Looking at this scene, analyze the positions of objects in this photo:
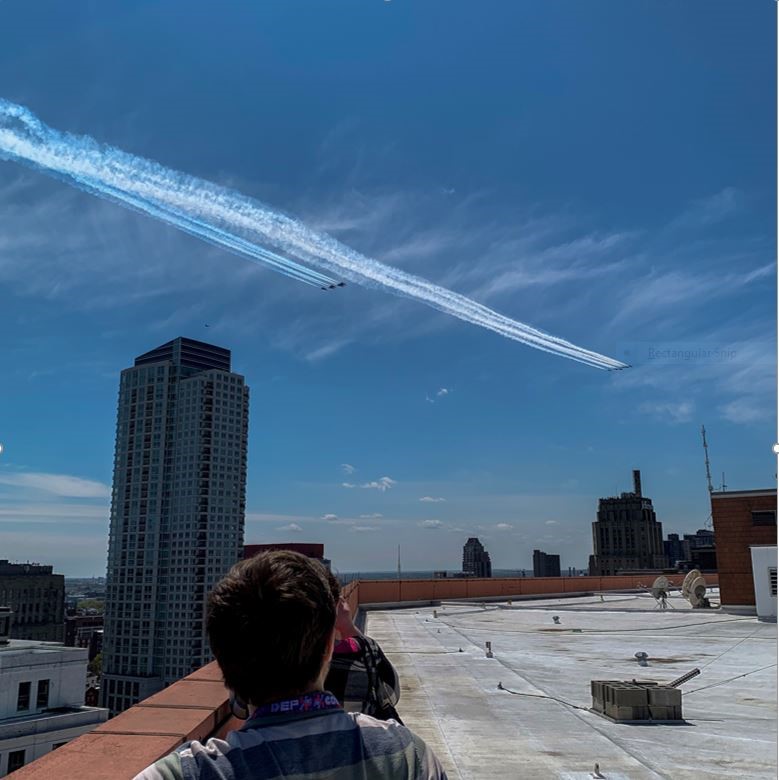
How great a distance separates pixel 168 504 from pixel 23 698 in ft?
415

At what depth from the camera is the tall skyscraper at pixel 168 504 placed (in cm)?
14612

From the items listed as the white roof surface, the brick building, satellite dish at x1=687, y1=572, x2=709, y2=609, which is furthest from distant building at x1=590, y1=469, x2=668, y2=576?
the white roof surface

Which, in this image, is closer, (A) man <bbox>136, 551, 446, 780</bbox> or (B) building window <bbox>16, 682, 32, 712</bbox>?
(A) man <bbox>136, 551, 446, 780</bbox>

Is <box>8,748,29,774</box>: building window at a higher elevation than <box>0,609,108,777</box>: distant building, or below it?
below

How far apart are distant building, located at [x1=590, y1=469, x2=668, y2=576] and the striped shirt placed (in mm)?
183771

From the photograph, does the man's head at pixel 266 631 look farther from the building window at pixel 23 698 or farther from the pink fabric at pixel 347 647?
the building window at pixel 23 698

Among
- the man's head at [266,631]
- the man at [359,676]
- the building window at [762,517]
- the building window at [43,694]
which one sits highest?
the building window at [762,517]

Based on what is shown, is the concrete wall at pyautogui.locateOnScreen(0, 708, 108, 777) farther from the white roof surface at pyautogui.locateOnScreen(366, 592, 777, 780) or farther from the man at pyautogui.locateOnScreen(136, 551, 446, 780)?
the man at pyautogui.locateOnScreen(136, 551, 446, 780)

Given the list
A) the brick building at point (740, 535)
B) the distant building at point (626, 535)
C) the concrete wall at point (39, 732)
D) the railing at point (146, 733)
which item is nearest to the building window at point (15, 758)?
the concrete wall at point (39, 732)

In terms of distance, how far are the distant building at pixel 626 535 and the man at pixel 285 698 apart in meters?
184

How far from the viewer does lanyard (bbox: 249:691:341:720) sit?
62.0 inches

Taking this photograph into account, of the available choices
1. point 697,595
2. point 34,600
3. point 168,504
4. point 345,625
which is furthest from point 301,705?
point 168,504

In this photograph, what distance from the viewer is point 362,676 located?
2.66 m

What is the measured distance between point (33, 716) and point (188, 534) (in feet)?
395
